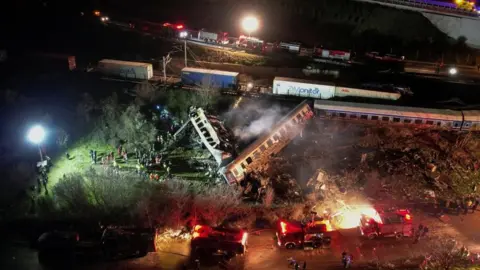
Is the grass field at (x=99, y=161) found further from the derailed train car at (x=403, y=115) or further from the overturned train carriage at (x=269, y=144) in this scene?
the derailed train car at (x=403, y=115)

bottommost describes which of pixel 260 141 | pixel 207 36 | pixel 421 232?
pixel 421 232

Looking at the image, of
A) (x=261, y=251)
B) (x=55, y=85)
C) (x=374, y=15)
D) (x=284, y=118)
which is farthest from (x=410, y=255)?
(x=374, y=15)

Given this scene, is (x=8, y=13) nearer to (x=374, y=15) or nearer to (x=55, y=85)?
(x=55, y=85)

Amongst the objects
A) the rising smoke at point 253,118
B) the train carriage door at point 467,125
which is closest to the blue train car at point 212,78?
the rising smoke at point 253,118

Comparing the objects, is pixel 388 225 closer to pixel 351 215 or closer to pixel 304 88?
pixel 351 215

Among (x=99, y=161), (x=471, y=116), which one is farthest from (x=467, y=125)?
(x=99, y=161)

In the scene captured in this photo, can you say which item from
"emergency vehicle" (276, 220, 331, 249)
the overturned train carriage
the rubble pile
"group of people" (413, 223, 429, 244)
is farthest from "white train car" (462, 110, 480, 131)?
"emergency vehicle" (276, 220, 331, 249)

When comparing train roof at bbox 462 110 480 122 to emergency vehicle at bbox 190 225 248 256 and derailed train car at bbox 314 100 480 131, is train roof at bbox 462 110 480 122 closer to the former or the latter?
derailed train car at bbox 314 100 480 131

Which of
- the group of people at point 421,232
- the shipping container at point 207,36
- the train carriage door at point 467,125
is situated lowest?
the group of people at point 421,232
